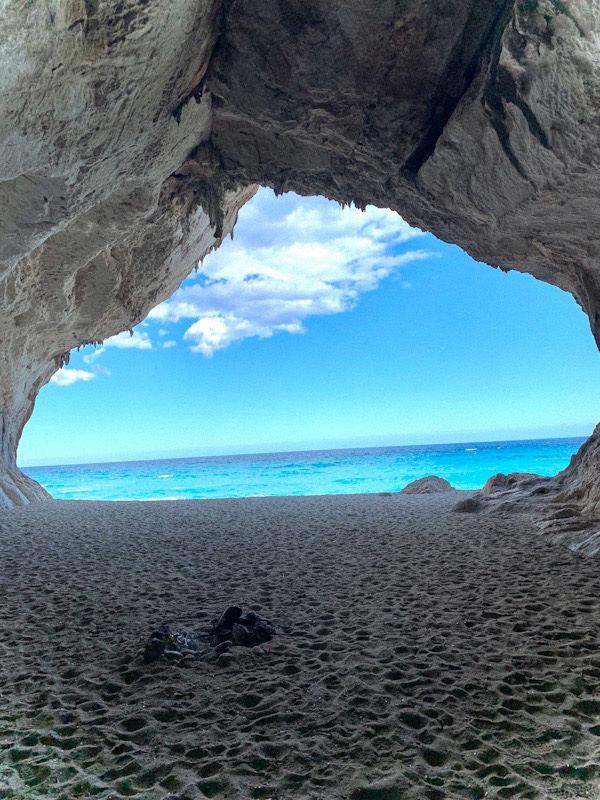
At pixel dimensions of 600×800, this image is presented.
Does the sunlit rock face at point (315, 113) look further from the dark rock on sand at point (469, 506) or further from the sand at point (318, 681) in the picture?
the dark rock on sand at point (469, 506)

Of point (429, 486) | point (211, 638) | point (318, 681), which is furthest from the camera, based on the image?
point (429, 486)

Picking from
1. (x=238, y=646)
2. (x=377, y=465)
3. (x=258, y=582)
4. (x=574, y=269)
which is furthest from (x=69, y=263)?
(x=377, y=465)

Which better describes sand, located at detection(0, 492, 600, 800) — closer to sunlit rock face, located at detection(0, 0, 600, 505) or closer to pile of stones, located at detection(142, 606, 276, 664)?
pile of stones, located at detection(142, 606, 276, 664)

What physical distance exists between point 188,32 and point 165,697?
6.43 metres

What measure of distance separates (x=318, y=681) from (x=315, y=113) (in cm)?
681

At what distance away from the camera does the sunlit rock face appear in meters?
4.61

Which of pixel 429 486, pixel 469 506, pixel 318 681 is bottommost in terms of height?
pixel 429 486

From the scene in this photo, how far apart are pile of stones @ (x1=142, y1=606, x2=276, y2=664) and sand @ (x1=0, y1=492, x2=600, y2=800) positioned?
4.3 inches

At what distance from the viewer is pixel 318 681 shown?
3789 mm

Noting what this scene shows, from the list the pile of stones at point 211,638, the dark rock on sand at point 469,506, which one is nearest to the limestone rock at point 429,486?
the dark rock on sand at point 469,506

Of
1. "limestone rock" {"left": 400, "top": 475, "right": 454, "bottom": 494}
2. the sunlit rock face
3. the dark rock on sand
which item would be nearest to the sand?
the dark rock on sand

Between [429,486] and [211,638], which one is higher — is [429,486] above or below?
below

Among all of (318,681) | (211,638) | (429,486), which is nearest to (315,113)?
(211,638)

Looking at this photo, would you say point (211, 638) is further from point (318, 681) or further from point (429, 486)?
point (429, 486)
